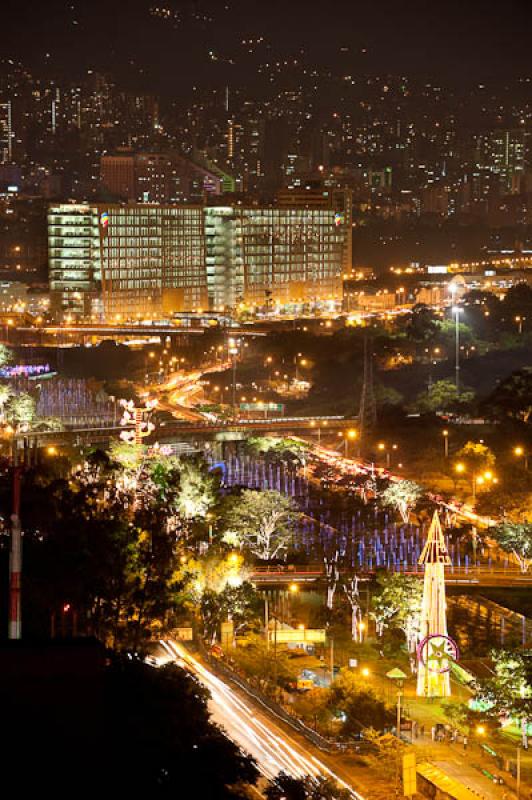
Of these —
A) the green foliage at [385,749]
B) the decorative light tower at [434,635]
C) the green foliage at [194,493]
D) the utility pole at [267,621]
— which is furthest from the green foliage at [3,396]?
the green foliage at [385,749]

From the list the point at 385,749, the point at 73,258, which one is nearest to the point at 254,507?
the point at 385,749

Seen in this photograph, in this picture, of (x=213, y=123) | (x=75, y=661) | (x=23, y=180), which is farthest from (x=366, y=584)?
(x=213, y=123)

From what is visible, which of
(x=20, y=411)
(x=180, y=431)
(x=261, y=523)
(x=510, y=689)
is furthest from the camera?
(x=20, y=411)

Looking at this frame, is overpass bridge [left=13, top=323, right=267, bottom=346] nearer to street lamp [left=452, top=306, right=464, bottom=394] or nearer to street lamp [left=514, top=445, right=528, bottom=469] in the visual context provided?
street lamp [left=452, top=306, right=464, bottom=394]

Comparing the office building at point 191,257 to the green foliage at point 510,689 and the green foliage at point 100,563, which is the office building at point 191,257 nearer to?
the green foliage at point 100,563

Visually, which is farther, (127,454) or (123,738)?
(127,454)

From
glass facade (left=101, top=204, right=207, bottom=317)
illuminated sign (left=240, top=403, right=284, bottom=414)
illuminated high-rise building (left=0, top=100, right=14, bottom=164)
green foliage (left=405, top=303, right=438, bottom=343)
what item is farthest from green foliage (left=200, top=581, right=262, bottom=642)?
illuminated high-rise building (left=0, top=100, right=14, bottom=164)

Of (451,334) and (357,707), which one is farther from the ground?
(451,334)

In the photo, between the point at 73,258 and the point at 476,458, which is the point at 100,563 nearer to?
the point at 476,458
